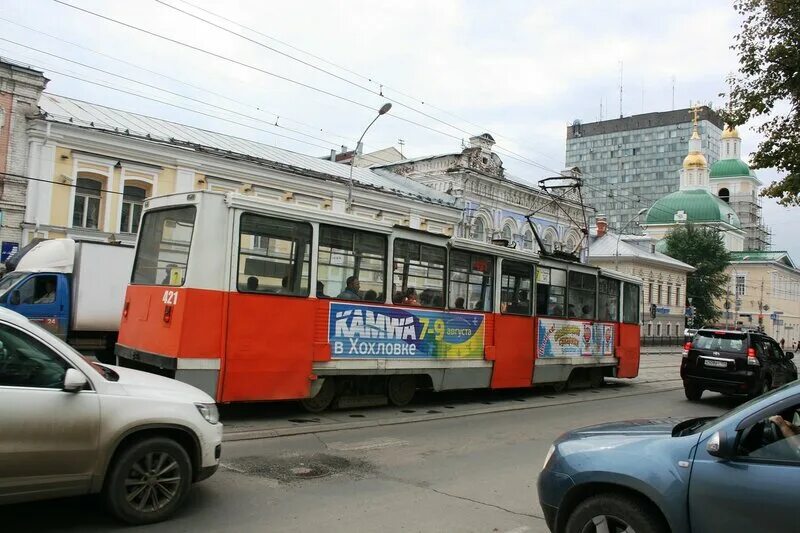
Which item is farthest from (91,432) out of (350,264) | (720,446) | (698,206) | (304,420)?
(698,206)

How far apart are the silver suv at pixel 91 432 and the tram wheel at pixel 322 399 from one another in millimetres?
4942

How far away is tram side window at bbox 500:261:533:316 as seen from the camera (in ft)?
43.3

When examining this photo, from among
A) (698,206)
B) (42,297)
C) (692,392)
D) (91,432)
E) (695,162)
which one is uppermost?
(695,162)

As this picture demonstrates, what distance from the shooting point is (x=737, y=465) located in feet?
11.4

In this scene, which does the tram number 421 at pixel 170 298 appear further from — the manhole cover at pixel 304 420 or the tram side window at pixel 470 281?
the tram side window at pixel 470 281

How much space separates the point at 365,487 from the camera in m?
6.31

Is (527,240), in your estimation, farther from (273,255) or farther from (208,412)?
(208,412)

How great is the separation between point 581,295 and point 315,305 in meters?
8.47

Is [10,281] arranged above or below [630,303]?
below

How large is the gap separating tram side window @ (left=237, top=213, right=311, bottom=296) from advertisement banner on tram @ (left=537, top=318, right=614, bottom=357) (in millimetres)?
6677

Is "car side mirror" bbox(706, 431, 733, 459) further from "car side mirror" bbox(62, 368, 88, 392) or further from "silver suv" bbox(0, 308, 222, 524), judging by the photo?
"car side mirror" bbox(62, 368, 88, 392)

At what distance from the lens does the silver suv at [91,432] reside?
4340 millimetres

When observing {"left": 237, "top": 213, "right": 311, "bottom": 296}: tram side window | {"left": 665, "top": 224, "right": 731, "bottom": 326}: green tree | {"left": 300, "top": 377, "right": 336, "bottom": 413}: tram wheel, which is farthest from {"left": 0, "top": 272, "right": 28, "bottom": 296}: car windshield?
{"left": 665, "top": 224, "right": 731, "bottom": 326}: green tree

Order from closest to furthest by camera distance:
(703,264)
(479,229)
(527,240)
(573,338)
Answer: (573,338) < (479,229) < (527,240) < (703,264)
